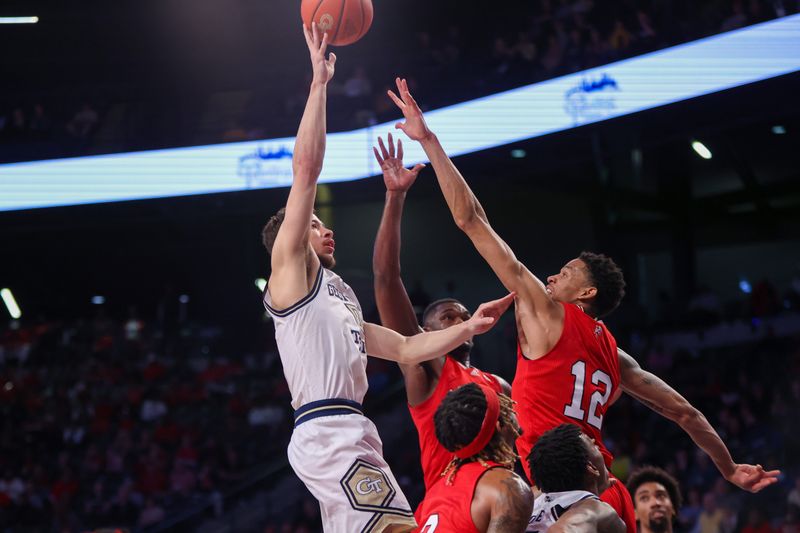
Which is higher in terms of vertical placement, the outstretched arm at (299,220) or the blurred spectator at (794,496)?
the outstretched arm at (299,220)

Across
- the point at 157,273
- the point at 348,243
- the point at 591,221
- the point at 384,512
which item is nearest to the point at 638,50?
the point at 591,221

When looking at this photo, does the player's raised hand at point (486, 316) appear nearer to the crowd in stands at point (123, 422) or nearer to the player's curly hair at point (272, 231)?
the player's curly hair at point (272, 231)

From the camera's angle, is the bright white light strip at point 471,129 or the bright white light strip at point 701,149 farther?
the bright white light strip at point 701,149

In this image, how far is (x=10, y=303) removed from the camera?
18656mm

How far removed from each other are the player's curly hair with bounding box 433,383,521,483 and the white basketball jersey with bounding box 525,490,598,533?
265 mm

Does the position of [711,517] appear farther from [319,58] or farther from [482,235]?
[319,58]

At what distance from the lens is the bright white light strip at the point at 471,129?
36.7 feet

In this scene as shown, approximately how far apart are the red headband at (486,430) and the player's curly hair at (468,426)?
13 mm

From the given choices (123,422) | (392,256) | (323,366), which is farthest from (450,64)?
(323,366)

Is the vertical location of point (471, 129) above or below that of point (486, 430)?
above

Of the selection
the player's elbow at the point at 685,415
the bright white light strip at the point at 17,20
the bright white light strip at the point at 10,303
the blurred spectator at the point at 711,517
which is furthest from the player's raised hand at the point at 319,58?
the bright white light strip at the point at 10,303

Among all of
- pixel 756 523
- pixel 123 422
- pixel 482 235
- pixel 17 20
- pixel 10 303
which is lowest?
pixel 756 523

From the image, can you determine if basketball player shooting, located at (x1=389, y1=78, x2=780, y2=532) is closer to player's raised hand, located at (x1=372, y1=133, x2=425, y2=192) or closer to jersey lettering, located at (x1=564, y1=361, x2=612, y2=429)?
jersey lettering, located at (x1=564, y1=361, x2=612, y2=429)

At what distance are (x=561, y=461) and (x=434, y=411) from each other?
37.1 inches
